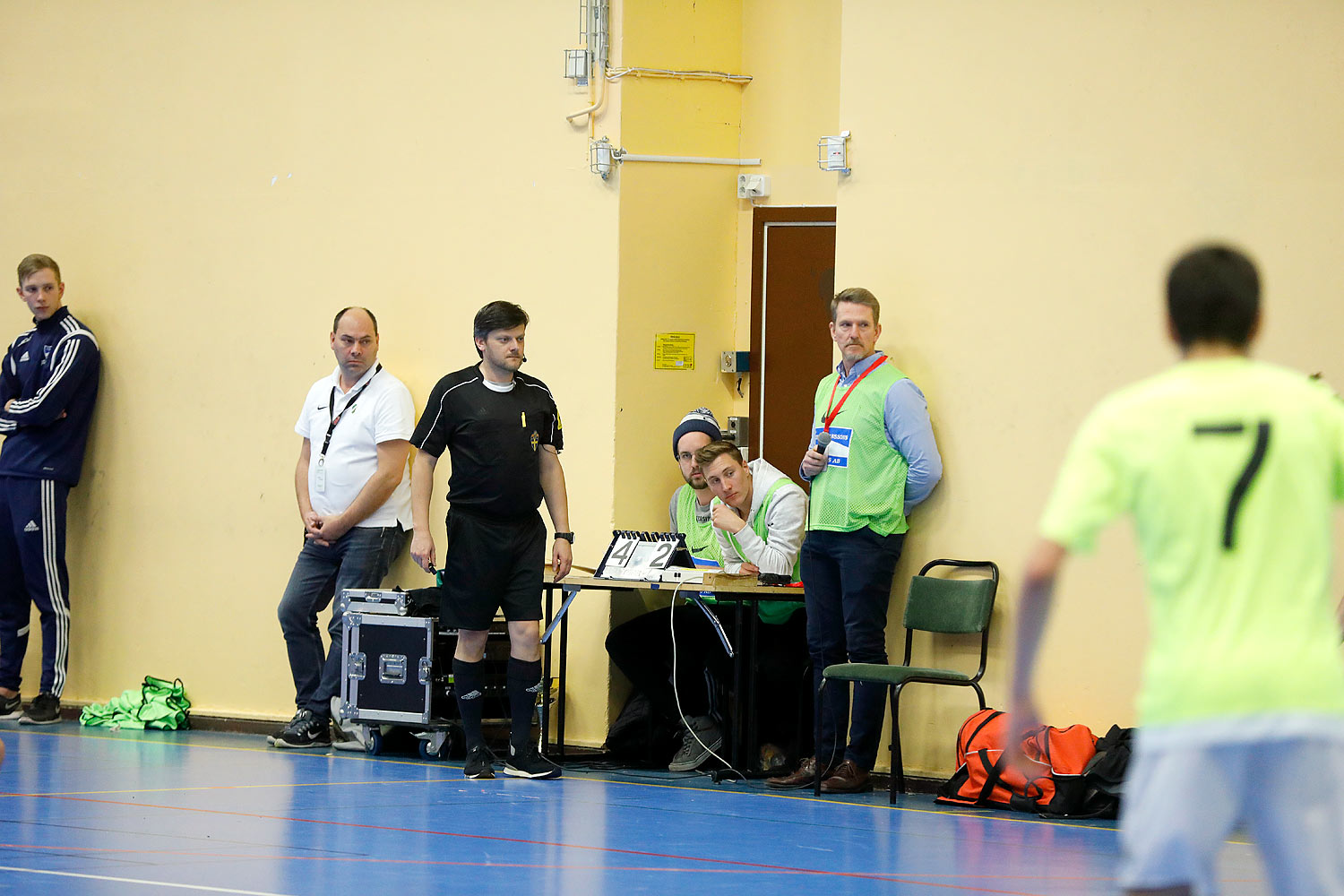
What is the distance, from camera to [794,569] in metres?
6.65

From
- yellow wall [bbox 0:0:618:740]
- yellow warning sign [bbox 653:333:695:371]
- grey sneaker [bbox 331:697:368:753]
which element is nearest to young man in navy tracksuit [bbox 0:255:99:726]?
yellow wall [bbox 0:0:618:740]

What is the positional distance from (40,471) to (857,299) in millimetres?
4388

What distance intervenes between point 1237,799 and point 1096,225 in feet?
14.4

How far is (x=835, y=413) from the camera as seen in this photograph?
6.40 metres

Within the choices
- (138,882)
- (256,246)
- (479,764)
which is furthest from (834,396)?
(138,882)

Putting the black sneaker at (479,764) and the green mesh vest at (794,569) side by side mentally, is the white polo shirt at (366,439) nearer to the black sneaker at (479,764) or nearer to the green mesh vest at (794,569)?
the black sneaker at (479,764)

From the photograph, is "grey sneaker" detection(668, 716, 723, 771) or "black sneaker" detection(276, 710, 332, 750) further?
"black sneaker" detection(276, 710, 332, 750)

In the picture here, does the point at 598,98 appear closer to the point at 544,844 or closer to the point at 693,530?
the point at 693,530

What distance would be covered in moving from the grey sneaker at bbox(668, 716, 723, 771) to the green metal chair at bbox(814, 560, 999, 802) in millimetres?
804

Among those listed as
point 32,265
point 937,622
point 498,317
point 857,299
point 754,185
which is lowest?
point 937,622

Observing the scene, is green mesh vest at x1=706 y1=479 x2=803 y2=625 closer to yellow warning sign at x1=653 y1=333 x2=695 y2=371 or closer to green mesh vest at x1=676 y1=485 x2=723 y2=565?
green mesh vest at x1=676 y1=485 x2=723 y2=565

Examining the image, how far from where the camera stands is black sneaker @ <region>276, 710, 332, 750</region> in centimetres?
727

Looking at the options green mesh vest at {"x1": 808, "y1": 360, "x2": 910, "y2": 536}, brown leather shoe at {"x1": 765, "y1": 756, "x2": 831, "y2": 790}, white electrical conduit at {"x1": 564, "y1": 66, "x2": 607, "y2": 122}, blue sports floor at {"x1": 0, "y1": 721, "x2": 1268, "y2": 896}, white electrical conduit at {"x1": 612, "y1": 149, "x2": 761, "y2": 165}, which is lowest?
brown leather shoe at {"x1": 765, "y1": 756, "x2": 831, "y2": 790}

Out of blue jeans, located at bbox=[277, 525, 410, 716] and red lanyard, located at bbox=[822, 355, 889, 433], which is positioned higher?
red lanyard, located at bbox=[822, 355, 889, 433]
